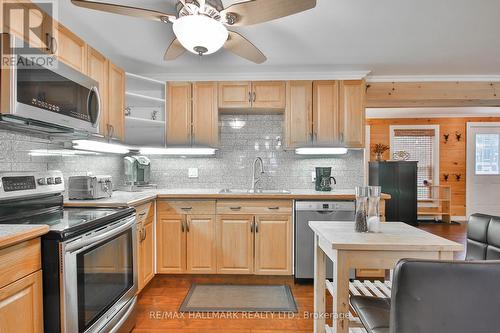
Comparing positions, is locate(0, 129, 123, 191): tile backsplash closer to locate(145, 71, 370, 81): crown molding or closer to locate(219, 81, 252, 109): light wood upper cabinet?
locate(145, 71, 370, 81): crown molding

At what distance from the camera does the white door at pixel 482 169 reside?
6.41 meters

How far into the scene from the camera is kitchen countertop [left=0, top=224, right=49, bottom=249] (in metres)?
1.09

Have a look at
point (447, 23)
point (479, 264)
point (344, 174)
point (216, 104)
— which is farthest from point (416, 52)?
point (479, 264)

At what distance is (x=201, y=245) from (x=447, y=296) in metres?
2.39

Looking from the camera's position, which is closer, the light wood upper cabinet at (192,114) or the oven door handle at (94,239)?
the oven door handle at (94,239)

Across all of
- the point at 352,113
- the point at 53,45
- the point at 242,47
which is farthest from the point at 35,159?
the point at 352,113

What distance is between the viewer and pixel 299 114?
3.26 meters

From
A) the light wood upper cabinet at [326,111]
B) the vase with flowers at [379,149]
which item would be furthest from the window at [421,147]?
the light wood upper cabinet at [326,111]

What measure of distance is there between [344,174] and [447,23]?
1.80 metres

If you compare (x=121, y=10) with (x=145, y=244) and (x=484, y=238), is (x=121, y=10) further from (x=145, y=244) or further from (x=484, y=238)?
(x=484, y=238)

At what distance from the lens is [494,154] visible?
21.1 feet

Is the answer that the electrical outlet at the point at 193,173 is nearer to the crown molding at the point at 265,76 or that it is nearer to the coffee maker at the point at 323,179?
the crown molding at the point at 265,76

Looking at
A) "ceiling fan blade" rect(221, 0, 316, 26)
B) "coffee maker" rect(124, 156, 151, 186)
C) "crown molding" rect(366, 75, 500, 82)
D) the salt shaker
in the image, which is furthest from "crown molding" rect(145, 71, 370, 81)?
the salt shaker

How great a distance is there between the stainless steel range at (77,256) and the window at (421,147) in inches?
245
